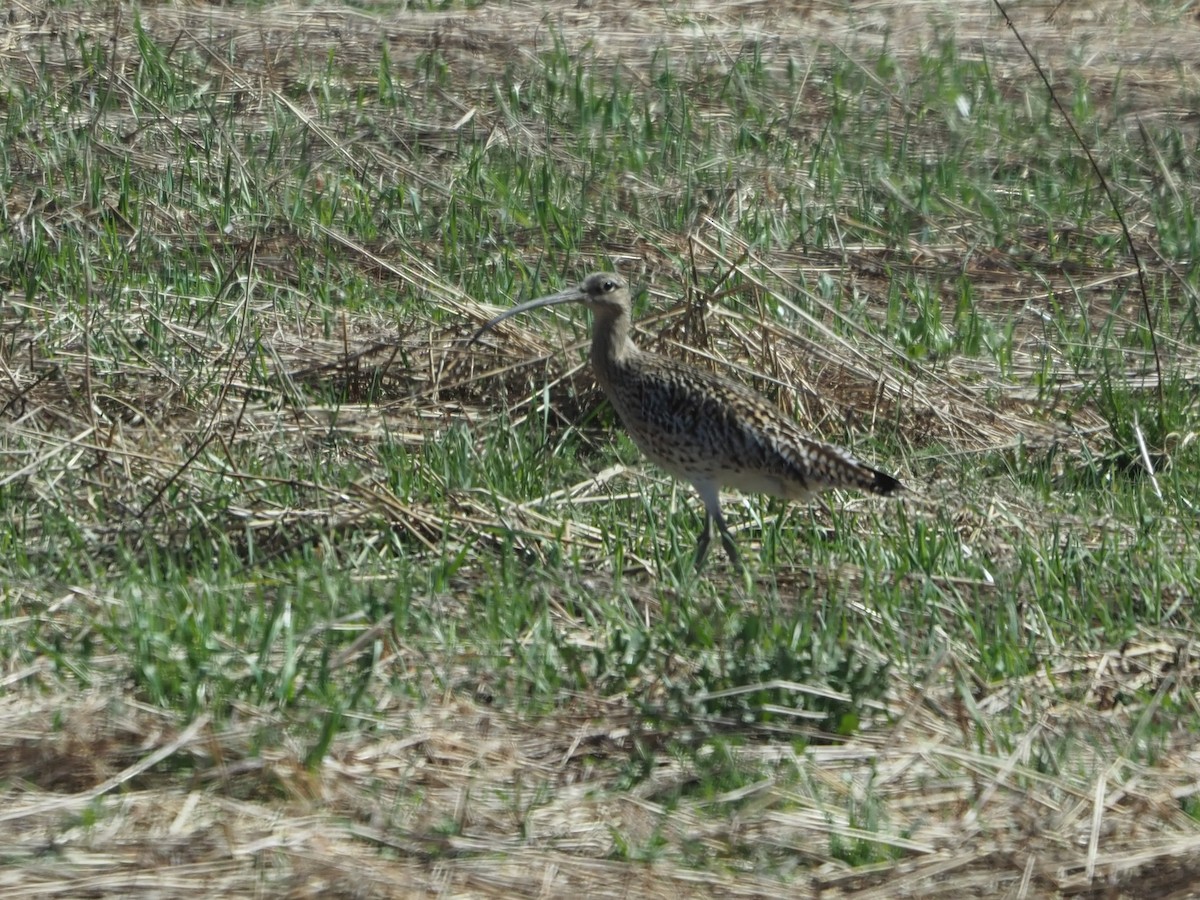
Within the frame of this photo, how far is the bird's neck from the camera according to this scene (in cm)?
695

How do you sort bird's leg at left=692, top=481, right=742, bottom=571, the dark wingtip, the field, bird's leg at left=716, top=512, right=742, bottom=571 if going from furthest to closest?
the dark wingtip, bird's leg at left=692, top=481, right=742, bottom=571, bird's leg at left=716, top=512, right=742, bottom=571, the field

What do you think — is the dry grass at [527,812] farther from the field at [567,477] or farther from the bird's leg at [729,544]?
the bird's leg at [729,544]

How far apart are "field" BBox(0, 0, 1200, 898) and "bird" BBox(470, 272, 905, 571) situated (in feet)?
0.56

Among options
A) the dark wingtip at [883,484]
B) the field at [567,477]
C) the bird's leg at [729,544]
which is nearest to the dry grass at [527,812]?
the field at [567,477]

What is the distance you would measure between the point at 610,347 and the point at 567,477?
0.52 metres

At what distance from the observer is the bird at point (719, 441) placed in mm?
6387

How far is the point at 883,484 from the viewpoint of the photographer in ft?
20.8

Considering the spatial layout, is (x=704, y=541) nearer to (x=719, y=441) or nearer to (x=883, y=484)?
(x=719, y=441)

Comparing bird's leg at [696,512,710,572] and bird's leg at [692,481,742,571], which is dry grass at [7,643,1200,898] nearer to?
bird's leg at [696,512,710,572]

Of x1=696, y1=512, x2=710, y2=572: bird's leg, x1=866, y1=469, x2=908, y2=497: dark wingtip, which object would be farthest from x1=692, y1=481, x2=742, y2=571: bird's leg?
x1=866, y1=469, x2=908, y2=497: dark wingtip

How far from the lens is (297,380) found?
7578 millimetres

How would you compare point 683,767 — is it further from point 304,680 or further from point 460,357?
point 460,357

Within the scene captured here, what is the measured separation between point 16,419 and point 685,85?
256 inches

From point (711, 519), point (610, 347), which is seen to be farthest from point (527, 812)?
point (610, 347)
